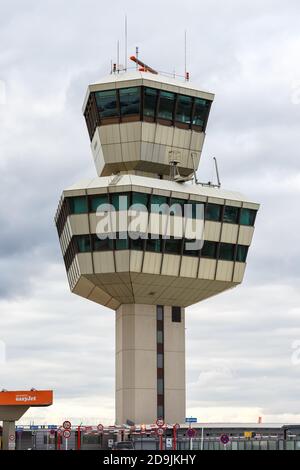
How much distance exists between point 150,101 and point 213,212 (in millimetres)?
13316

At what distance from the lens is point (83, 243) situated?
88438 millimetres

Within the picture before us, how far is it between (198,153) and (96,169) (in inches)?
459

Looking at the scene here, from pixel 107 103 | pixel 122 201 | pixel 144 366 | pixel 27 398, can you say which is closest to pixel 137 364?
pixel 144 366

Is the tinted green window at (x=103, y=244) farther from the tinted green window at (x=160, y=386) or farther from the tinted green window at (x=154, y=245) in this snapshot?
the tinted green window at (x=160, y=386)

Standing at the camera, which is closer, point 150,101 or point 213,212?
point 213,212

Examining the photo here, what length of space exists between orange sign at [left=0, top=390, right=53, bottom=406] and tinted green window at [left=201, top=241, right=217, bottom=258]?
20.7 m

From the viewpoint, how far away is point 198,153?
96.9 metres

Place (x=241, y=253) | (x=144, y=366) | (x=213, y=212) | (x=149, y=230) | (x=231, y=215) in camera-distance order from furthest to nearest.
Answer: (x=241, y=253) → (x=231, y=215) → (x=144, y=366) → (x=213, y=212) → (x=149, y=230)

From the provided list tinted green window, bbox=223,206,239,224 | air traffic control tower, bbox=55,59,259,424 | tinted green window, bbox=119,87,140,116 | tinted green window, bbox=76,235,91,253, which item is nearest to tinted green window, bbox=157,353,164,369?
air traffic control tower, bbox=55,59,259,424

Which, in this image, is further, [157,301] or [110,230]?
[157,301]

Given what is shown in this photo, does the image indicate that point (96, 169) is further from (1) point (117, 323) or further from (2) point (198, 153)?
(1) point (117, 323)

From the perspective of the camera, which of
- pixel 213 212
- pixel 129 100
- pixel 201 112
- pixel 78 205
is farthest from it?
pixel 201 112

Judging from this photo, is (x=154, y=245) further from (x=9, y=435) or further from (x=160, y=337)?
(x=9, y=435)
